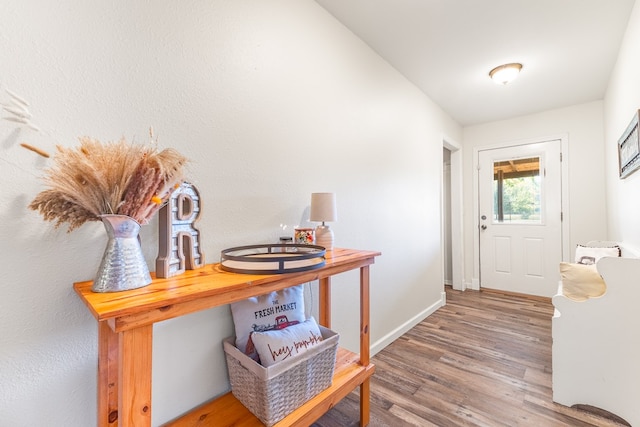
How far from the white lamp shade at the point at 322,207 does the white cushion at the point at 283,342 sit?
1.72ft

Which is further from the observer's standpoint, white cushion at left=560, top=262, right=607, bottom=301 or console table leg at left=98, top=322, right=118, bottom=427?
white cushion at left=560, top=262, right=607, bottom=301

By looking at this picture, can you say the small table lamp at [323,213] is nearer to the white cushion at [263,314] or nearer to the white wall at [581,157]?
the white cushion at [263,314]

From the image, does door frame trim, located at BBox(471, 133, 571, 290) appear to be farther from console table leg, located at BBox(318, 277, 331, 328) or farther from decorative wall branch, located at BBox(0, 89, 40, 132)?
decorative wall branch, located at BBox(0, 89, 40, 132)

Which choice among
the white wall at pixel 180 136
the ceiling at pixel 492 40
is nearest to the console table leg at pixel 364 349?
the white wall at pixel 180 136

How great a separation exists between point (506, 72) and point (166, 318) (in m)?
2.93

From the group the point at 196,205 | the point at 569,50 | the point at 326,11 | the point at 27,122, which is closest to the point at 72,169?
the point at 27,122

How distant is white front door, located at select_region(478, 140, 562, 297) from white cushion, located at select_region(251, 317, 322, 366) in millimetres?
3460


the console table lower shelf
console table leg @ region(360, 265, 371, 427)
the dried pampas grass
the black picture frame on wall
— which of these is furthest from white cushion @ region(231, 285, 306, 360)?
the black picture frame on wall

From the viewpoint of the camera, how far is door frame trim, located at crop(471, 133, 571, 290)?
3.31 m

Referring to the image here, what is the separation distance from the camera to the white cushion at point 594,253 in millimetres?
2257

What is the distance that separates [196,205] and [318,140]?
2.88 ft

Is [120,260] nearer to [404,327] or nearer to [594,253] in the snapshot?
[404,327]

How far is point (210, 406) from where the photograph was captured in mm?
1136

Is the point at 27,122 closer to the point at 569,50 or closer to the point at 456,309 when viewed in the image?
the point at 569,50
